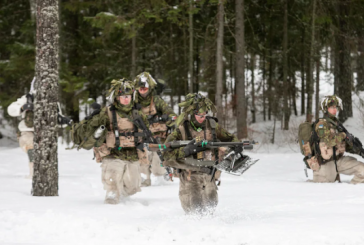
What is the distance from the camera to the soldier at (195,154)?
6.79 meters

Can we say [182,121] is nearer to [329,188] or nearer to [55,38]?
[55,38]

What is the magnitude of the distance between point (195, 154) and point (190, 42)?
1516cm

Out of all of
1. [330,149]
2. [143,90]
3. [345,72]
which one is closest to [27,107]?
[143,90]

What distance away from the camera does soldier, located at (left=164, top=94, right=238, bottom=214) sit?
267 inches

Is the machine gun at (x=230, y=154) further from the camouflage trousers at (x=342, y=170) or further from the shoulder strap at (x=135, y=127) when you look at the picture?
the camouflage trousers at (x=342, y=170)

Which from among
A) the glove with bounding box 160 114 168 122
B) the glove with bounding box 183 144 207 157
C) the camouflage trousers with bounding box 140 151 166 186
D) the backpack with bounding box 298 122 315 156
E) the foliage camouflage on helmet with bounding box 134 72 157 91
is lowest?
the camouflage trousers with bounding box 140 151 166 186

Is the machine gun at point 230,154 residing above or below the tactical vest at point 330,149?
above

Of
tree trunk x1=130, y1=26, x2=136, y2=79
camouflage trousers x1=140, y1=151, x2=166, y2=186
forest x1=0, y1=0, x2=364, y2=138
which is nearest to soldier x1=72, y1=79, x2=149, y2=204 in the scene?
camouflage trousers x1=140, y1=151, x2=166, y2=186

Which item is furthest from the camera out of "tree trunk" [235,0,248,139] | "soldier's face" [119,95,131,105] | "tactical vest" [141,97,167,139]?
"tree trunk" [235,0,248,139]

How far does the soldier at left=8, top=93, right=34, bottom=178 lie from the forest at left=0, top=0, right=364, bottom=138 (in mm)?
7963

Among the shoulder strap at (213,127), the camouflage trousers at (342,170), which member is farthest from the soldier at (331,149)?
the shoulder strap at (213,127)

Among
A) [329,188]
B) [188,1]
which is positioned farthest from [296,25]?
[329,188]

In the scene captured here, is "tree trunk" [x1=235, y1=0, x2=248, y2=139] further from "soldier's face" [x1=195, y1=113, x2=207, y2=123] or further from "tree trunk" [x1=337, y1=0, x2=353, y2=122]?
"soldier's face" [x1=195, y1=113, x2=207, y2=123]

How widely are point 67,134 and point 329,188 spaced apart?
13.0m
